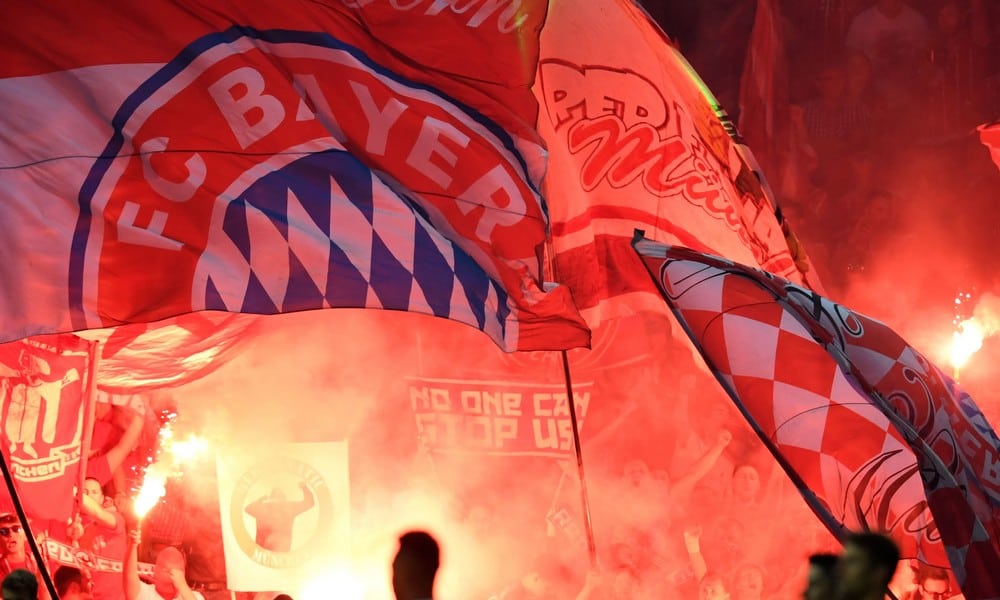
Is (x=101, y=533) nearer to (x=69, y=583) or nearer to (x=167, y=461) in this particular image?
(x=69, y=583)

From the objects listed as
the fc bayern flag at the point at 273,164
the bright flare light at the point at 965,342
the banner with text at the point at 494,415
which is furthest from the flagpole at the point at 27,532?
the bright flare light at the point at 965,342

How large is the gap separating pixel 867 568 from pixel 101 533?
5.19 m

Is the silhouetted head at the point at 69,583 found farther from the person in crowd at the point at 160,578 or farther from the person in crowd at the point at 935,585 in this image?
the person in crowd at the point at 935,585

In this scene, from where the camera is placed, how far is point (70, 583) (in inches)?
236

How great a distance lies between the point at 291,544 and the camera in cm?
666

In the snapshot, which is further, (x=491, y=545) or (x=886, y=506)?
(x=491, y=545)

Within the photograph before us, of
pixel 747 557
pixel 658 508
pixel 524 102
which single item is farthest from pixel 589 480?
pixel 524 102

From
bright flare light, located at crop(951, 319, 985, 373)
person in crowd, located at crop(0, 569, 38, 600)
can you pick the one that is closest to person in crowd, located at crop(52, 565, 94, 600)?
person in crowd, located at crop(0, 569, 38, 600)

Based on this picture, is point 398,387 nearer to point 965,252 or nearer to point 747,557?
point 747,557

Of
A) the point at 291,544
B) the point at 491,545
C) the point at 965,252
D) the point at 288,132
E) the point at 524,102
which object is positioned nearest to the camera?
the point at 288,132

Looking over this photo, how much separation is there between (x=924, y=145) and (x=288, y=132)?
27.2 feet

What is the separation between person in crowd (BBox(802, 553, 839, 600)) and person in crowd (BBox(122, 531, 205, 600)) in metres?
5.00

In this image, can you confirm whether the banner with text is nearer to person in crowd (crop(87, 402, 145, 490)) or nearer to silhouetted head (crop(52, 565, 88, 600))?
person in crowd (crop(87, 402, 145, 490))

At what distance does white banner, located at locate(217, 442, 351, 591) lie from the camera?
662cm
